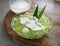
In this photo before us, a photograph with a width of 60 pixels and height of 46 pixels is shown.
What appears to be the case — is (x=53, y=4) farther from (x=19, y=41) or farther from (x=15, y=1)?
(x=19, y=41)

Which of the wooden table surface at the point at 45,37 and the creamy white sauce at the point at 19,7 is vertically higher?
the creamy white sauce at the point at 19,7

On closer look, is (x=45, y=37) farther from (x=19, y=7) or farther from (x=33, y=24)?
(x=19, y=7)

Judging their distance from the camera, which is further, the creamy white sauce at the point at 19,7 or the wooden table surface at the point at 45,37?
the creamy white sauce at the point at 19,7

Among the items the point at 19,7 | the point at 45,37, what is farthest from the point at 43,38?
the point at 19,7

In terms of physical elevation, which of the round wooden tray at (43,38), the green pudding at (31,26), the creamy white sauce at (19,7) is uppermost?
the creamy white sauce at (19,7)

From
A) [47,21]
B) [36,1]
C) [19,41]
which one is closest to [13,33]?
[19,41]

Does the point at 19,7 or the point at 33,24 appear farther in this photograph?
the point at 19,7

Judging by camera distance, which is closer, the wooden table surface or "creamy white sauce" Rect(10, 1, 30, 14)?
the wooden table surface
